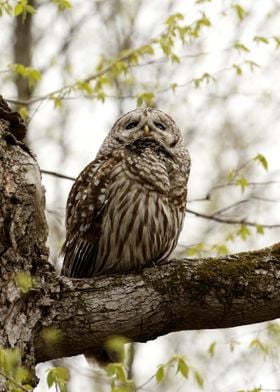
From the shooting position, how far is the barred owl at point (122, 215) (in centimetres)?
538

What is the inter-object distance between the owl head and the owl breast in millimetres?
529

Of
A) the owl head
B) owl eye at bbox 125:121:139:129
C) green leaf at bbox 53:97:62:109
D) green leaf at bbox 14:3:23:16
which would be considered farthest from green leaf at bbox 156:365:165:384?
green leaf at bbox 53:97:62:109

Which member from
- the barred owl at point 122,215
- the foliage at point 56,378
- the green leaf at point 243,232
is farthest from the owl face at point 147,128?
the foliage at point 56,378

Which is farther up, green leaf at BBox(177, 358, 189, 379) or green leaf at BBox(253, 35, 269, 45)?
green leaf at BBox(253, 35, 269, 45)

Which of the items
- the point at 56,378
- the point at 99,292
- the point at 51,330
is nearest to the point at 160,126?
the point at 99,292

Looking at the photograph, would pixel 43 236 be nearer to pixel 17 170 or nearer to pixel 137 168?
pixel 17 170

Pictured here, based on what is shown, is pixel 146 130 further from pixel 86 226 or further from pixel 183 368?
pixel 183 368

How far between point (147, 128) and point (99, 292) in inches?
76.6

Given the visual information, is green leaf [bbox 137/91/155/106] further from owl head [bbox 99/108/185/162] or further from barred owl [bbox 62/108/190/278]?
barred owl [bbox 62/108/190/278]

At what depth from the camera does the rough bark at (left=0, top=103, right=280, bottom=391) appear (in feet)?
13.7

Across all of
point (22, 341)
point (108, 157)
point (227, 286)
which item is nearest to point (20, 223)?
point (22, 341)

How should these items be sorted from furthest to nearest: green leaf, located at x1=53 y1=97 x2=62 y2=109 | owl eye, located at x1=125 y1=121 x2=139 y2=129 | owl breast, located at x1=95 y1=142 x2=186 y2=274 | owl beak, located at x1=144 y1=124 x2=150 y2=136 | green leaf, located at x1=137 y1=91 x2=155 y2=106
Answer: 1. green leaf, located at x1=137 y1=91 x2=155 y2=106
2. green leaf, located at x1=53 y1=97 x2=62 y2=109
3. owl eye, located at x1=125 y1=121 x2=139 y2=129
4. owl beak, located at x1=144 y1=124 x2=150 y2=136
5. owl breast, located at x1=95 y1=142 x2=186 y2=274

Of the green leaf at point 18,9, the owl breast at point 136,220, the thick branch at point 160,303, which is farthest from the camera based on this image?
the green leaf at point 18,9

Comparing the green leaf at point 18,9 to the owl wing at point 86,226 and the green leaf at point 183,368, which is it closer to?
the owl wing at point 86,226
